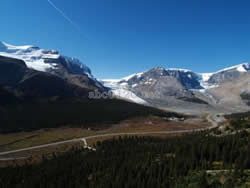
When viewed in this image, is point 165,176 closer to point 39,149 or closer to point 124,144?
point 124,144

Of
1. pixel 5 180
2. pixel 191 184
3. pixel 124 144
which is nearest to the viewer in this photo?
pixel 191 184

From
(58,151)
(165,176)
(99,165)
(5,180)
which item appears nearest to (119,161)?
(99,165)

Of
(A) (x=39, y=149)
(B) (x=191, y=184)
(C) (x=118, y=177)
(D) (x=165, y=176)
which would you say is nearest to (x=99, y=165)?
(C) (x=118, y=177)

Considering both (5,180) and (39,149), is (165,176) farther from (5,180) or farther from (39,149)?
(39,149)

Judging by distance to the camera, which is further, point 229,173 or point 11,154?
point 11,154

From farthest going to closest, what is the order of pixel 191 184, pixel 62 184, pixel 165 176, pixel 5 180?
pixel 5 180
pixel 62 184
pixel 165 176
pixel 191 184

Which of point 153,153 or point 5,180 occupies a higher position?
point 153,153
